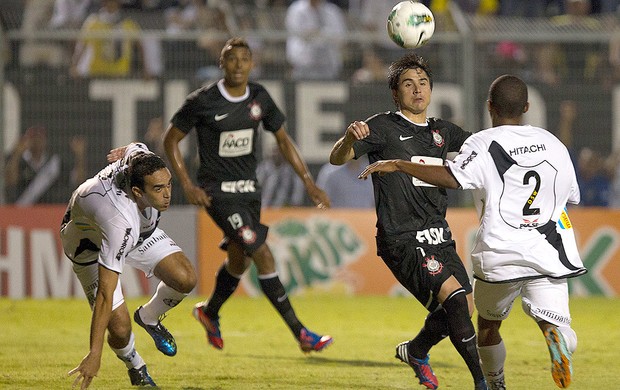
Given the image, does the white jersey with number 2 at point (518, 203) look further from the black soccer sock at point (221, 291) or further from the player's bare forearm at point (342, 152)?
the black soccer sock at point (221, 291)

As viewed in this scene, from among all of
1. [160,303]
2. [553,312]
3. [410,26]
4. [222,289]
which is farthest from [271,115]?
[553,312]

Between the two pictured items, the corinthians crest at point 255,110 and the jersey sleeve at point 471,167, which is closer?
the jersey sleeve at point 471,167

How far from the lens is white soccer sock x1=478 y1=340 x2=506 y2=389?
651 cm

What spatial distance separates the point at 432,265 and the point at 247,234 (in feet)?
8.96

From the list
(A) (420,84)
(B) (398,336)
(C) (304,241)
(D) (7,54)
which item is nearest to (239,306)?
(C) (304,241)

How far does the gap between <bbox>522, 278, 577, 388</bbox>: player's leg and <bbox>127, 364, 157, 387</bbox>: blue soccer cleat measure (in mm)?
2551

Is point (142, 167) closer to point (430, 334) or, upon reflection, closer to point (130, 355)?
point (130, 355)

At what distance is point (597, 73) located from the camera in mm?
14414

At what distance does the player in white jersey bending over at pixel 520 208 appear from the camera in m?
6.09

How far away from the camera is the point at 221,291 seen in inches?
371

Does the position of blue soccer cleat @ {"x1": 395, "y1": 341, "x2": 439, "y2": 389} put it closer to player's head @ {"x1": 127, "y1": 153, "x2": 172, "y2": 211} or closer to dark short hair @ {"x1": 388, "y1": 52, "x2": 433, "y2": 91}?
dark short hair @ {"x1": 388, "y1": 52, "x2": 433, "y2": 91}

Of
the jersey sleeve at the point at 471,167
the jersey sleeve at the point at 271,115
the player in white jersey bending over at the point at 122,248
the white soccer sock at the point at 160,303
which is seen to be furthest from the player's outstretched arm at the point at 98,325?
the jersey sleeve at the point at 271,115

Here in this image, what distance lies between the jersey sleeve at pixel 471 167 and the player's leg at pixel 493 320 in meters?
0.61

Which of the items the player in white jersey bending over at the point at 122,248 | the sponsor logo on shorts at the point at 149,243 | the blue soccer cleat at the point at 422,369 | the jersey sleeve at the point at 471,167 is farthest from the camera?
the sponsor logo on shorts at the point at 149,243
